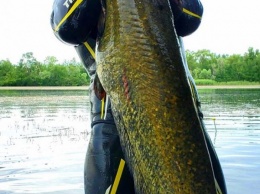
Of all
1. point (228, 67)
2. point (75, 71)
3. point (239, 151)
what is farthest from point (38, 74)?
point (239, 151)

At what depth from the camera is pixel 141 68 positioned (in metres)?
2.29

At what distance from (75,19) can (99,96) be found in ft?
2.00

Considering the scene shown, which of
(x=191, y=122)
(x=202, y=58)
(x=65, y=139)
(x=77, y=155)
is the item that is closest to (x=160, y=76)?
(x=191, y=122)

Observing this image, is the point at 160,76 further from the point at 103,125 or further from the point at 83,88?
the point at 83,88

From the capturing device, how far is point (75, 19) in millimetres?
2768

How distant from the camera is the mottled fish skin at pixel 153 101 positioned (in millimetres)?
2109

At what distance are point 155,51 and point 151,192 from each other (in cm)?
64

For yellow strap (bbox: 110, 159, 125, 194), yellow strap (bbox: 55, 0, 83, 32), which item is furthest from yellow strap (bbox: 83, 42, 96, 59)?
yellow strap (bbox: 110, 159, 125, 194)

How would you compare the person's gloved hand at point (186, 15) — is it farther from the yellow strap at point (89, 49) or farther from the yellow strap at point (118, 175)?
the yellow strap at point (118, 175)

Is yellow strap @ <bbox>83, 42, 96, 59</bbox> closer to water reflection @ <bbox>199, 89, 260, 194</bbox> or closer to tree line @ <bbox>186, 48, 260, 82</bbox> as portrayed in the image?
water reflection @ <bbox>199, 89, 260, 194</bbox>

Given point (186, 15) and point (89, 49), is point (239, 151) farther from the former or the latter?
point (186, 15)

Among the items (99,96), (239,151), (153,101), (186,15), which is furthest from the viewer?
(239,151)

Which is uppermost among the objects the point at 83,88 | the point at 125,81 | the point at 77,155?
the point at 125,81

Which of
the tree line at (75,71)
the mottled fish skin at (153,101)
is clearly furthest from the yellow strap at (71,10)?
the tree line at (75,71)
